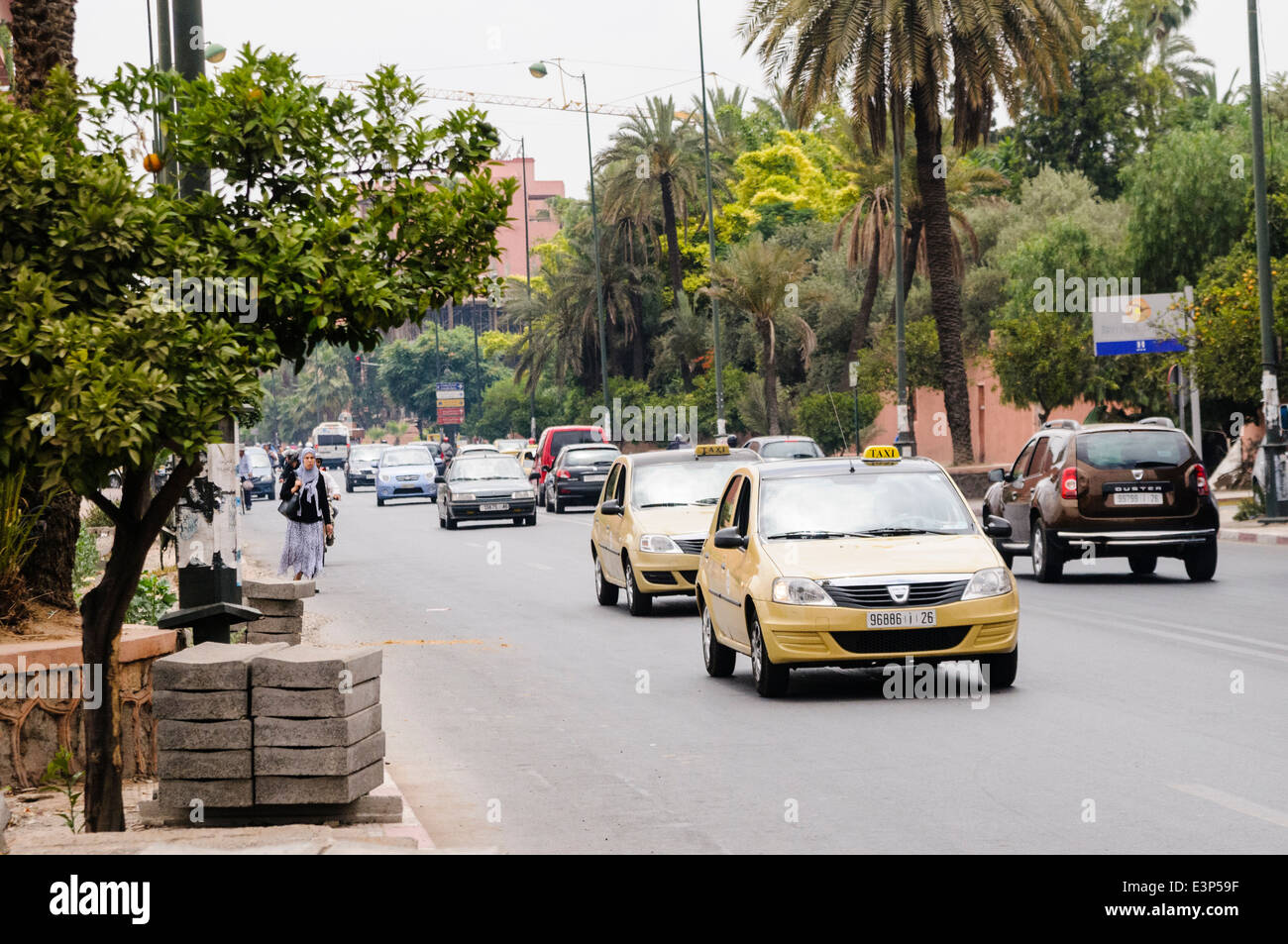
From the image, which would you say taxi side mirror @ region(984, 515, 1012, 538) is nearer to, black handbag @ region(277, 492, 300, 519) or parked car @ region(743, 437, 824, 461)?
black handbag @ region(277, 492, 300, 519)

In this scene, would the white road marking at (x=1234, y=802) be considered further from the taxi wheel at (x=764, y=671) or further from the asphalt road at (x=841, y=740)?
the taxi wheel at (x=764, y=671)

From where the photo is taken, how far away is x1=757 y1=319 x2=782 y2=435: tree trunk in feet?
193

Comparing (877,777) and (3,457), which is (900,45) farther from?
(3,457)

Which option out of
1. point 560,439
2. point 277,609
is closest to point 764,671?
point 277,609

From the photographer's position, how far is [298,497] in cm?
2108

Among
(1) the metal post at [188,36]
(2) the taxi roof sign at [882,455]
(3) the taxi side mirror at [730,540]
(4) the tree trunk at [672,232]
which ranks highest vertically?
(4) the tree trunk at [672,232]

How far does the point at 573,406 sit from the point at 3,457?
75.9 meters

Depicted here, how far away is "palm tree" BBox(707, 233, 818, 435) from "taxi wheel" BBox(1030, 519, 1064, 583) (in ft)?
120

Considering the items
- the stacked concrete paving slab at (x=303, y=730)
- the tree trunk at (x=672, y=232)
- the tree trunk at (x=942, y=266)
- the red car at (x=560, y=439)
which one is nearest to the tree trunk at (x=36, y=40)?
the stacked concrete paving slab at (x=303, y=730)

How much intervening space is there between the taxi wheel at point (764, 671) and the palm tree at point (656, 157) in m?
53.7

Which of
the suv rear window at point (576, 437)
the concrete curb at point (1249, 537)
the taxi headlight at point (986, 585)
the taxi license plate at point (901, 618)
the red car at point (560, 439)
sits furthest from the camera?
the suv rear window at point (576, 437)

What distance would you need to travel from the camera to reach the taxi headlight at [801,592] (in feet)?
38.3

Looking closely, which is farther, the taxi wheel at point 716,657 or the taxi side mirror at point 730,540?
the taxi wheel at point 716,657

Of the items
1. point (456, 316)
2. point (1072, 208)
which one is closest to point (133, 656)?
point (1072, 208)
